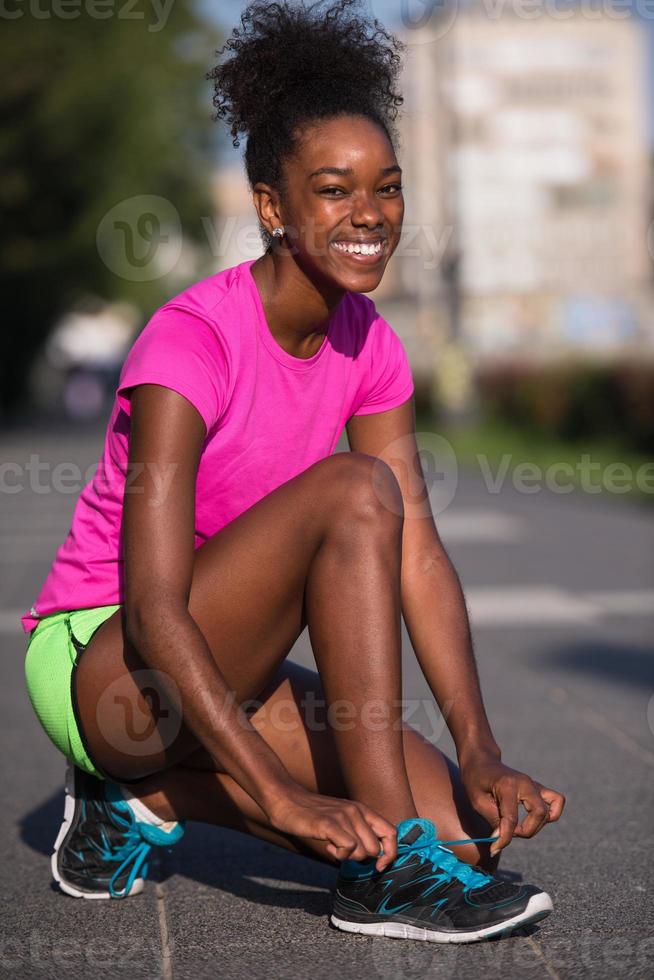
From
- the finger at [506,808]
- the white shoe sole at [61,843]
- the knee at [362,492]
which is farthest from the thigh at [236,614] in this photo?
the finger at [506,808]

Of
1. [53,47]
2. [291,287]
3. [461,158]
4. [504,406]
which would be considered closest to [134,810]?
[291,287]

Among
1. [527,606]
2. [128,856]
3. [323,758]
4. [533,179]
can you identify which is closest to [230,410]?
[323,758]

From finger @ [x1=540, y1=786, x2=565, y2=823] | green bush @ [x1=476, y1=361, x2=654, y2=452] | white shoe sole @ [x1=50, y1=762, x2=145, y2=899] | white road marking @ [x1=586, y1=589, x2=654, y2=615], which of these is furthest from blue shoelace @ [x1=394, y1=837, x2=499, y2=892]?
green bush @ [x1=476, y1=361, x2=654, y2=452]

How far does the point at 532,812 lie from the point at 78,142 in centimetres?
2412

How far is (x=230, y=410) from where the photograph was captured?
2.66m

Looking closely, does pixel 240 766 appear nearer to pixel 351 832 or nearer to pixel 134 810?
pixel 351 832

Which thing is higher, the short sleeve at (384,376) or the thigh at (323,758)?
the short sleeve at (384,376)

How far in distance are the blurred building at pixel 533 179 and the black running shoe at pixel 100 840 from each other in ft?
121

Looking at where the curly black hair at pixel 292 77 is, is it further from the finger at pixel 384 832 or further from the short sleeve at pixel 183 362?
the finger at pixel 384 832

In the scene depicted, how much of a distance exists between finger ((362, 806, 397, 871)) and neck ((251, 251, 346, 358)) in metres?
0.91

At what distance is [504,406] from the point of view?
23.4 meters

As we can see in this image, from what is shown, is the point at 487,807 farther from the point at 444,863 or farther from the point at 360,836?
the point at 360,836

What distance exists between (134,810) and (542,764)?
165 centimetres

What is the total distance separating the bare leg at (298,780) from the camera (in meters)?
2.64
